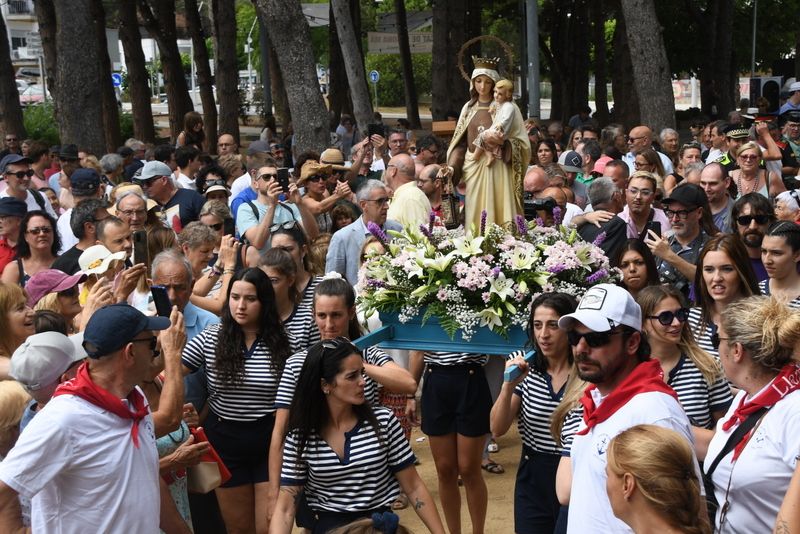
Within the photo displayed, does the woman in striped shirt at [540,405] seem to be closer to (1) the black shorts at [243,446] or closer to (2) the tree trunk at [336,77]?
(1) the black shorts at [243,446]

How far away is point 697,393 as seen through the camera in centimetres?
566

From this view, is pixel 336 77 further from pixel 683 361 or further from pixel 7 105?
pixel 683 361

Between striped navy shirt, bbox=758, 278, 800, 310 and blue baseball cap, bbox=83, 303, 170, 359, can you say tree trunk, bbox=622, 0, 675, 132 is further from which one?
blue baseball cap, bbox=83, 303, 170, 359

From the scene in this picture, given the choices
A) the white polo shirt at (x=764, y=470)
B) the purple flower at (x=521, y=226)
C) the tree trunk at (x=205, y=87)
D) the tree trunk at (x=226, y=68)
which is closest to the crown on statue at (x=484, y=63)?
the purple flower at (x=521, y=226)

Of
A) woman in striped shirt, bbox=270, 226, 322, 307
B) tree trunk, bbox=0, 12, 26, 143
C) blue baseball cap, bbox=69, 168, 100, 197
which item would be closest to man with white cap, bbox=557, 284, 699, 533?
woman in striped shirt, bbox=270, 226, 322, 307

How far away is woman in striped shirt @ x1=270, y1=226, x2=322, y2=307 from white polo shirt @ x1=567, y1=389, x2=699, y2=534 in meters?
3.57

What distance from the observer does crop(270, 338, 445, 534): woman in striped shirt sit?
5.24 meters

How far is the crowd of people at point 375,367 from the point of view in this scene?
430 centimetres

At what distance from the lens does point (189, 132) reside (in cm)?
2106

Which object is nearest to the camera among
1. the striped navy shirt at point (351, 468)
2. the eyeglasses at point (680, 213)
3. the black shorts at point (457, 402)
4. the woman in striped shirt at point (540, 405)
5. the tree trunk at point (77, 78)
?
the striped navy shirt at point (351, 468)

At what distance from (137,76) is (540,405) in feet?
84.3

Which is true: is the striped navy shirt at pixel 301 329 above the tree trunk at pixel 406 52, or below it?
below

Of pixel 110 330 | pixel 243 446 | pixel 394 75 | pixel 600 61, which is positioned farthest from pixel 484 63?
pixel 394 75

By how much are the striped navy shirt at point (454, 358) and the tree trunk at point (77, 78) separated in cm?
1262
